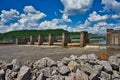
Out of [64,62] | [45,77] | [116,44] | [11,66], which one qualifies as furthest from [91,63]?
[116,44]

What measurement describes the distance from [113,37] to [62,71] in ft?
41.2

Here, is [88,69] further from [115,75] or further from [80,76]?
[115,75]

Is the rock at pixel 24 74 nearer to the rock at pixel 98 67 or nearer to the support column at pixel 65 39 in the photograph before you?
the rock at pixel 98 67

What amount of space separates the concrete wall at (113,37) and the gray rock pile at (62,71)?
1071 cm

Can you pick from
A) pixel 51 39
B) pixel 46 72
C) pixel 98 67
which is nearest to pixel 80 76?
pixel 98 67

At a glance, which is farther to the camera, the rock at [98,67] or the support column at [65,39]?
the support column at [65,39]

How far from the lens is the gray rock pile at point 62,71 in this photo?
317 inches

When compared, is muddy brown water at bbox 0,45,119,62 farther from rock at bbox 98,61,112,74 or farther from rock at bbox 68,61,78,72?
rock at bbox 98,61,112,74

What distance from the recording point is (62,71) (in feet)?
27.7

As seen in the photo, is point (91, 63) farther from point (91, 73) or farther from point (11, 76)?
point (11, 76)

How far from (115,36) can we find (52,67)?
12.0 metres

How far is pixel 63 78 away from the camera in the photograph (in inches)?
319

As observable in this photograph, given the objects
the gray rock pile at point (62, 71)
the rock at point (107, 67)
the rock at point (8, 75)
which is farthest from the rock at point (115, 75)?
the rock at point (8, 75)

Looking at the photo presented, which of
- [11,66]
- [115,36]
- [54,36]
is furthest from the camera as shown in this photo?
[54,36]
